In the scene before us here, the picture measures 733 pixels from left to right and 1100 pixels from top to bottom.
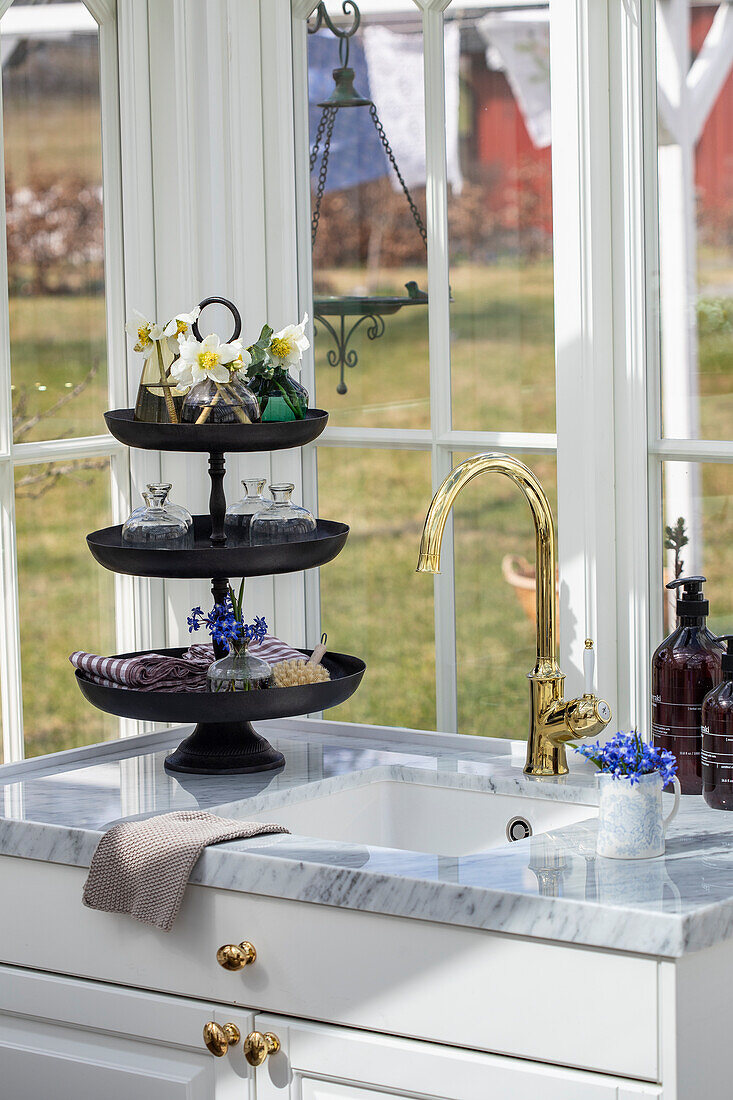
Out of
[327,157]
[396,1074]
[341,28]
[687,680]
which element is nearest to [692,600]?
[687,680]

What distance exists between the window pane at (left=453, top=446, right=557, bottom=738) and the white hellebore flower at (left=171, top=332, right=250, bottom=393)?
0.46 m

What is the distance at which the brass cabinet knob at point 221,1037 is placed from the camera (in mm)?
1685

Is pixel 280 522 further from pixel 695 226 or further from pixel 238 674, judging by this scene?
pixel 695 226

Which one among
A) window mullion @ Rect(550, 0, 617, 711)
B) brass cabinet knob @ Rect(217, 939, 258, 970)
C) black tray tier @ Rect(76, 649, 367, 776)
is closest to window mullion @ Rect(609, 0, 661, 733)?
window mullion @ Rect(550, 0, 617, 711)

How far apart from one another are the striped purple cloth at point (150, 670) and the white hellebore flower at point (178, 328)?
421 mm

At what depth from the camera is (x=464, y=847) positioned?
202 centimetres

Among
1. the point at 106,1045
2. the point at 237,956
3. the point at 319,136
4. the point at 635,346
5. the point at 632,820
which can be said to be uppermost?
the point at 319,136

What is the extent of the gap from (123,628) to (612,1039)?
121cm

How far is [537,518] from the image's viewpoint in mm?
2025

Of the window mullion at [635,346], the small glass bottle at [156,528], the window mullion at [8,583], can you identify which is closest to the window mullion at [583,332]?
the window mullion at [635,346]

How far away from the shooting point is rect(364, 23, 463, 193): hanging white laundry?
2.25 meters

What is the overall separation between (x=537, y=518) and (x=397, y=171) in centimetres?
62

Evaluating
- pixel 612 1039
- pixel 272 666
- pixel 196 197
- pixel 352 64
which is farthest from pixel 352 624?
pixel 612 1039

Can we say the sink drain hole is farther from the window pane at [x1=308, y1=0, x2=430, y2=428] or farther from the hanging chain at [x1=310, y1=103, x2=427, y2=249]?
the hanging chain at [x1=310, y1=103, x2=427, y2=249]
